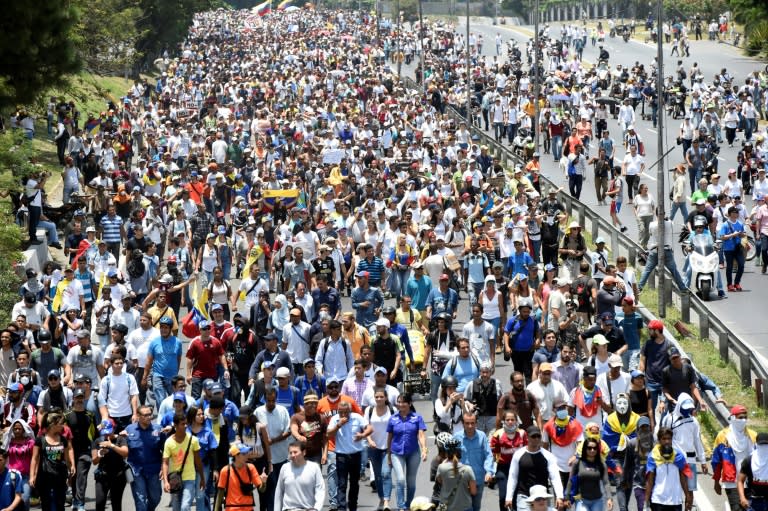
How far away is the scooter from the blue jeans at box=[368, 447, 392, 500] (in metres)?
11.7

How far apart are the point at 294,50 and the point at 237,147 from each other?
41.7 meters

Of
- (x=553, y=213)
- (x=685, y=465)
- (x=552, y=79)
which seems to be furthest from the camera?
(x=552, y=79)

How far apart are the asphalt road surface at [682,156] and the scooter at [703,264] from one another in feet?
1.00

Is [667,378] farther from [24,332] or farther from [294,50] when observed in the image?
[294,50]

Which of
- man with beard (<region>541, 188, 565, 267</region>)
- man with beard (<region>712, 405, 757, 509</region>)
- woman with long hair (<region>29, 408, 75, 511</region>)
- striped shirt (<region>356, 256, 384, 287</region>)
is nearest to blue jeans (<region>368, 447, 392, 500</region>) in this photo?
woman with long hair (<region>29, 408, 75, 511</region>)

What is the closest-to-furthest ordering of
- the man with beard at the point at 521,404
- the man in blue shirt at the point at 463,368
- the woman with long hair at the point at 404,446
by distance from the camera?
the woman with long hair at the point at 404,446 → the man with beard at the point at 521,404 → the man in blue shirt at the point at 463,368

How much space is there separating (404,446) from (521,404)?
141cm

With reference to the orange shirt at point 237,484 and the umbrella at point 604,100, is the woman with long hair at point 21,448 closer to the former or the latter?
the orange shirt at point 237,484

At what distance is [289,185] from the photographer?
28.7m

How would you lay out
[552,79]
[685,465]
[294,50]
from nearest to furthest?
[685,465] < [552,79] < [294,50]

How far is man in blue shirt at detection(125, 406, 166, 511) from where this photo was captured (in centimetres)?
1423

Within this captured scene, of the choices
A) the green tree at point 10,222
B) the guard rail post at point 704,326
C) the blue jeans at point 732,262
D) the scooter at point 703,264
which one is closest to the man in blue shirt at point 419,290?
the guard rail post at point 704,326

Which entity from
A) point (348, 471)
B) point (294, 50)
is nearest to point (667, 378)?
point (348, 471)

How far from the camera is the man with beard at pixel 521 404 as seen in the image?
14812mm
